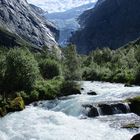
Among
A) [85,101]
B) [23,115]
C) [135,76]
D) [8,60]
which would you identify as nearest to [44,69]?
[135,76]

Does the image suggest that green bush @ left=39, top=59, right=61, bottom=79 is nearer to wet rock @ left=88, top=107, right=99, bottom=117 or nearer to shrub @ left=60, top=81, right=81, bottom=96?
shrub @ left=60, top=81, right=81, bottom=96

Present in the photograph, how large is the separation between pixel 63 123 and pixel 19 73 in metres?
32.9

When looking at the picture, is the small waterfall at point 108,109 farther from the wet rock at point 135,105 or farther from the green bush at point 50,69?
the green bush at point 50,69

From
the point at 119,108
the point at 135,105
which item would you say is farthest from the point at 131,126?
the point at 119,108

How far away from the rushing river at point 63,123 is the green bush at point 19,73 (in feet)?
37.4

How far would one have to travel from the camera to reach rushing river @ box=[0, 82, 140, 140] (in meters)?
60.4

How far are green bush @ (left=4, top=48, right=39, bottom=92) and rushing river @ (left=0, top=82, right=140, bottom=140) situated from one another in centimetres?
1141

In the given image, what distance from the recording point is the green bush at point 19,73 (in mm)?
99312

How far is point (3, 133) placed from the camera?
209ft

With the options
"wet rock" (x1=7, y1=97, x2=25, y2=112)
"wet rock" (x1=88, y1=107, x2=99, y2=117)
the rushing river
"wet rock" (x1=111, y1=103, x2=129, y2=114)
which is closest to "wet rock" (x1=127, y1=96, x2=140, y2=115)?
"wet rock" (x1=111, y1=103, x2=129, y2=114)

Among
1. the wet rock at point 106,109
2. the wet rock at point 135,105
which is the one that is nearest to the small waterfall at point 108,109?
the wet rock at point 106,109

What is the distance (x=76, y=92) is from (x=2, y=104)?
29.6m

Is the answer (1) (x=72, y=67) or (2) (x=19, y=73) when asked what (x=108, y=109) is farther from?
(1) (x=72, y=67)

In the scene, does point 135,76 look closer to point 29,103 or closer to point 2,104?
point 29,103
